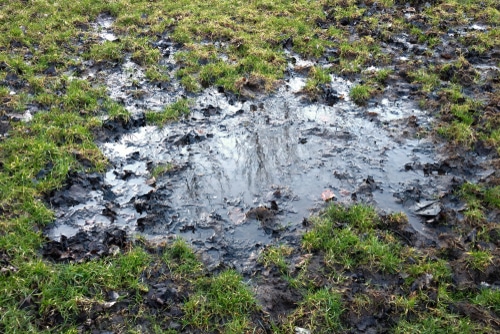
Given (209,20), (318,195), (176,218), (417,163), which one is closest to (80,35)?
(209,20)

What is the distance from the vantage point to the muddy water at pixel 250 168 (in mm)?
5750

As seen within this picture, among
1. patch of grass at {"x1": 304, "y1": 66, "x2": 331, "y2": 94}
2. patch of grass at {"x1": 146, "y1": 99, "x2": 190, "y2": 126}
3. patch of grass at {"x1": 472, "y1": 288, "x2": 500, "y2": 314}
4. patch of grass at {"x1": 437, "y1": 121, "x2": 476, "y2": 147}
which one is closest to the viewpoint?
patch of grass at {"x1": 472, "y1": 288, "x2": 500, "y2": 314}

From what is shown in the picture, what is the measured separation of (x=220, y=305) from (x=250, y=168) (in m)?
2.63

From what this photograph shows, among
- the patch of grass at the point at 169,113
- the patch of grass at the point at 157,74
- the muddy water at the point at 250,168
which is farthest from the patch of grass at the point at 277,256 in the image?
the patch of grass at the point at 157,74

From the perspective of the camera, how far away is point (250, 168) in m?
6.82

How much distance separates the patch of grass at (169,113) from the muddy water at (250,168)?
0.16 metres

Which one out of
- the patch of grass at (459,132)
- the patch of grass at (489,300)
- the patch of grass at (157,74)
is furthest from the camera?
the patch of grass at (157,74)

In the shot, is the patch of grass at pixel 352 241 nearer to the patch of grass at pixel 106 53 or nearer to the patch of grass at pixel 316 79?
the patch of grass at pixel 316 79

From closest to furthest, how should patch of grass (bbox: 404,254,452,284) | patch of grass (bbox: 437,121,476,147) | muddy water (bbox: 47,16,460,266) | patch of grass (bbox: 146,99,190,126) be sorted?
patch of grass (bbox: 404,254,452,284) < muddy water (bbox: 47,16,460,266) < patch of grass (bbox: 437,121,476,147) < patch of grass (bbox: 146,99,190,126)

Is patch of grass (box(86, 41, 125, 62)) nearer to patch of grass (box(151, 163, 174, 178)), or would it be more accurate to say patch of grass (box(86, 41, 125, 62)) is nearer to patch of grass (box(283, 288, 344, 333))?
patch of grass (box(151, 163, 174, 178))

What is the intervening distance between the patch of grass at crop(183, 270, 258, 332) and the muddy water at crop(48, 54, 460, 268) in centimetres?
49

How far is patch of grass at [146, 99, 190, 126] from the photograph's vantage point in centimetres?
771

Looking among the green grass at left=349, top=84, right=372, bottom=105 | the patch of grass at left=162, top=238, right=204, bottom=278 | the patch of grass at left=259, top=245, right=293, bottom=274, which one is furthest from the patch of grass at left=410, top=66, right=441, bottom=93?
the patch of grass at left=162, top=238, right=204, bottom=278

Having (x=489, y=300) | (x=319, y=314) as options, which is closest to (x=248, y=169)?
(x=319, y=314)
